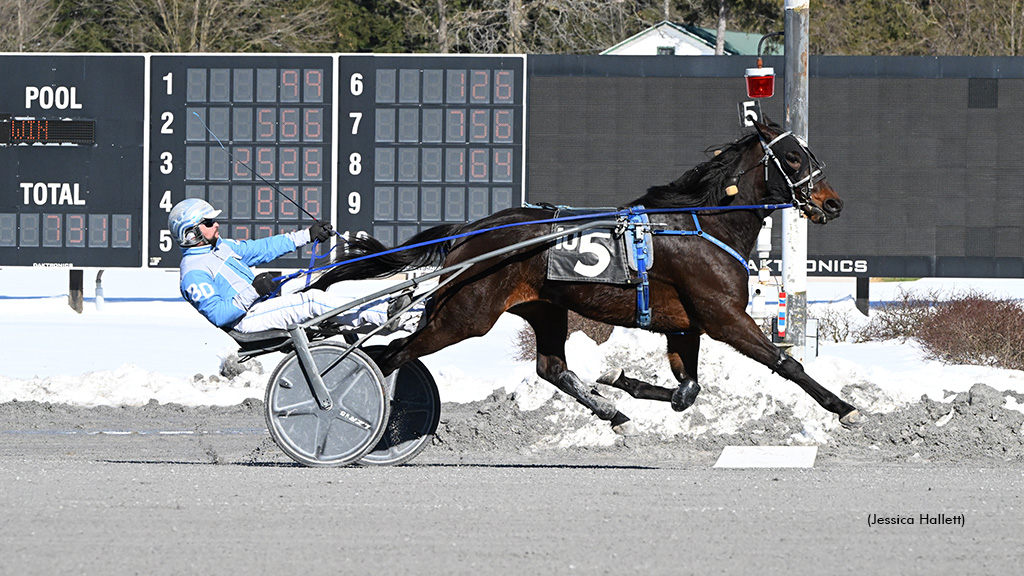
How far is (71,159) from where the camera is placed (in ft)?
53.8

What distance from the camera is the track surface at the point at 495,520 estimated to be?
5137 millimetres

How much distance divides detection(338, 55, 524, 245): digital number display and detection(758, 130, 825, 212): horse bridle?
7931 mm

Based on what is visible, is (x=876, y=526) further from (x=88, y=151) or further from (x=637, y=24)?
(x=637, y=24)

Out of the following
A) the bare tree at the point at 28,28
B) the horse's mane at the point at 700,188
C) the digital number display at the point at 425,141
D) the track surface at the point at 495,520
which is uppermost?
the bare tree at the point at 28,28

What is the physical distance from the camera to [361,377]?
754 cm

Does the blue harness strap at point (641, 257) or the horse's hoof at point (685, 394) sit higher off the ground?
the blue harness strap at point (641, 257)

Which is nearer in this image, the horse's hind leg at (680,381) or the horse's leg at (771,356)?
the horse's leg at (771,356)

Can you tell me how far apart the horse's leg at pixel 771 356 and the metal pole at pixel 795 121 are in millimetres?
3837

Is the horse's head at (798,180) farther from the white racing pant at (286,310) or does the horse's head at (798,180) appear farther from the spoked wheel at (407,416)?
the white racing pant at (286,310)

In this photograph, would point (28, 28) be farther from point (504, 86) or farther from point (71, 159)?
point (504, 86)

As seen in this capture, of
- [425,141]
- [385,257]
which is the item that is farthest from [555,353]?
[425,141]

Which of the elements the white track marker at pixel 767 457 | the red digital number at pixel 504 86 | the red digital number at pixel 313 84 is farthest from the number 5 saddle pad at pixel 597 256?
the red digital number at pixel 313 84

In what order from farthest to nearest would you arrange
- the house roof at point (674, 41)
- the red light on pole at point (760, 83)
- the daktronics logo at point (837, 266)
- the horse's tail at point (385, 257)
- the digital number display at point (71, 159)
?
the house roof at point (674, 41)
the digital number display at point (71, 159)
the daktronics logo at point (837, 266)
the red light on pole at point (760, 83)
the horse's tail at point (385, 257)

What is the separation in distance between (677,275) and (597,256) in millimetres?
446
